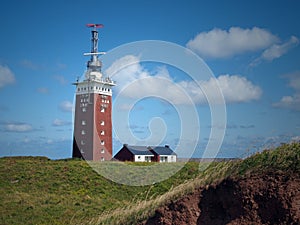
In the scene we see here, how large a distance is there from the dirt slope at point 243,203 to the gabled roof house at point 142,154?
137ft

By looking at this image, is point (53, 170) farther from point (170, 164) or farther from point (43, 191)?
point (170, 164)

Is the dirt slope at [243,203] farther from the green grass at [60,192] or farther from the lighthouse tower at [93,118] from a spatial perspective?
the lighthouse tower at [93,118]

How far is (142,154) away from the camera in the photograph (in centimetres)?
5369

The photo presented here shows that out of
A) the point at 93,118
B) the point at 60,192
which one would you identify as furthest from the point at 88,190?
the point at 93,118

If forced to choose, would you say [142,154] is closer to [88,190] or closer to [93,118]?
[93,118]

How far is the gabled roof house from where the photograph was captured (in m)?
53.0

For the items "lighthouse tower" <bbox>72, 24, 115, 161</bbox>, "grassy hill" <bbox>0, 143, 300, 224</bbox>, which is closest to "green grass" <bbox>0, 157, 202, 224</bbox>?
"grassy hill" <bbox>0, 143, 300, 224</bbox>

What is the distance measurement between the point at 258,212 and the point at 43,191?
83.3ft

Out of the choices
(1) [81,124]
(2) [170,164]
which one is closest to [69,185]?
(2) [170,164]

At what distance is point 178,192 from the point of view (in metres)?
11.2

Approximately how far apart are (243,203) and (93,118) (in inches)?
1745

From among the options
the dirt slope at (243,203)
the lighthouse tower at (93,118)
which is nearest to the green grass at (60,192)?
the dirt slope at (243,203)

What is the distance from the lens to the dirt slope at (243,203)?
872 cm

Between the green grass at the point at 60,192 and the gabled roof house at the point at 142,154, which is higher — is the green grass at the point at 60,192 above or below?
below
